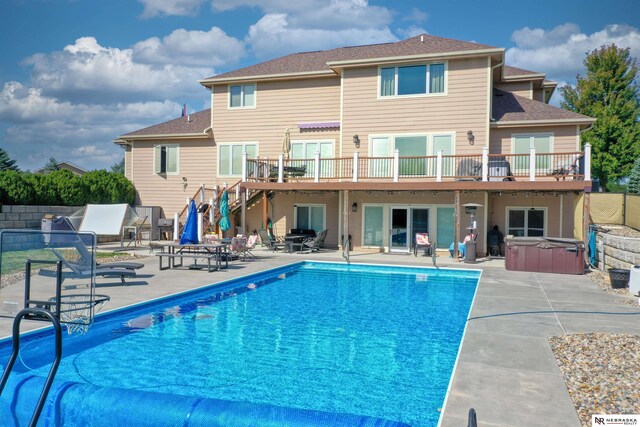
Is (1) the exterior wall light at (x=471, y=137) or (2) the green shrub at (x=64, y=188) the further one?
(2) the green shrub at (x=64, y=188)

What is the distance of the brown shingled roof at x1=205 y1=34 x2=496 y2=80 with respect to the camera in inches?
709

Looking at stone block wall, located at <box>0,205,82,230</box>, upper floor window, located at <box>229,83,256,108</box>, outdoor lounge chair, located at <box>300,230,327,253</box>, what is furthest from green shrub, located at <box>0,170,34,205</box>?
outdoor lounge chair, located at <box>300,230,327,253</box>

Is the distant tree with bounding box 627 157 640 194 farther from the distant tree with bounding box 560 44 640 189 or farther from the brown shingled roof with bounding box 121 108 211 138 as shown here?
the brown shingled roof with bounding box 121 108 211 138

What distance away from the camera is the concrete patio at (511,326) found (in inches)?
163

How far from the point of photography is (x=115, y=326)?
24.6 ft

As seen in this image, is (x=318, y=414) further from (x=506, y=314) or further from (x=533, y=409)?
(x=506, y=314)

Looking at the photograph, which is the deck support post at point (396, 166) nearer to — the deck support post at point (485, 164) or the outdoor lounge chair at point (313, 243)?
the deck support post at point (485, 164)

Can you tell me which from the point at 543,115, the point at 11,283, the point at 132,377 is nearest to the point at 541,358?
the point at 132,377

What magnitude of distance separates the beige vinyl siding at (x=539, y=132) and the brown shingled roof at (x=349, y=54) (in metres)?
3.28

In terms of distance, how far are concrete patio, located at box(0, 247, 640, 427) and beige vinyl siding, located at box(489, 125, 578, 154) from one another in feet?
17.7

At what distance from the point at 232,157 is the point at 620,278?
16.2 meters

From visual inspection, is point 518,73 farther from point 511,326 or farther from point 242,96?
point 511,326

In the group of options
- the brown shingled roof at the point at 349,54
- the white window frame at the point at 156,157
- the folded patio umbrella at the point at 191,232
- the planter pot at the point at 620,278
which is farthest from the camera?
the white window frame at the point at 156,157

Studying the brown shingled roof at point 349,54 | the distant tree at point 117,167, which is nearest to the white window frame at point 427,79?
the brown shingled roof at point 349,54
